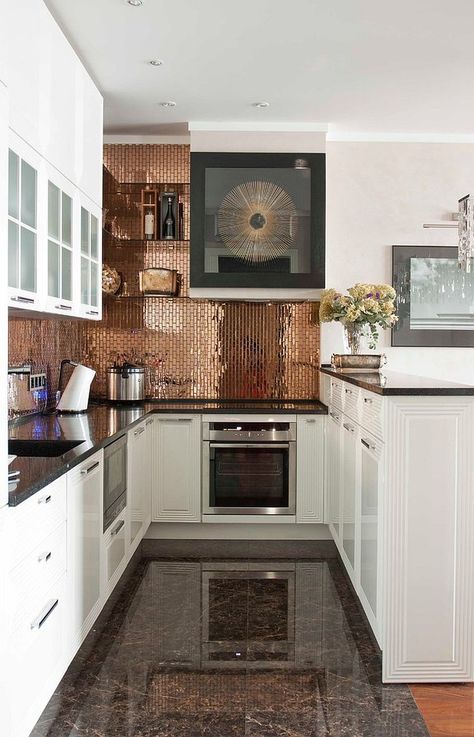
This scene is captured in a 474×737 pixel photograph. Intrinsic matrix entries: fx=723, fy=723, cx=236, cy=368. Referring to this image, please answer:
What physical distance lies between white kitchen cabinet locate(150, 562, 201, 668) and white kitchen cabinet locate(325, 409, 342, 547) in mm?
860

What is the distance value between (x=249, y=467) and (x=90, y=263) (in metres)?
1.70

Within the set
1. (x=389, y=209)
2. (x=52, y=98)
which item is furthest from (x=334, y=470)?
(x=52, y=98)

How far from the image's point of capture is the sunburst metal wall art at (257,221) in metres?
4.85

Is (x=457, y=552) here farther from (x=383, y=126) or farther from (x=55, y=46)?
(x=383, y=126)

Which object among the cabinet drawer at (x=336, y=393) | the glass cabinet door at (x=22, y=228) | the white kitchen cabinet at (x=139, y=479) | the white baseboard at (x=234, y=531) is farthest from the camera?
the white baseboard at (x=234, y=531)

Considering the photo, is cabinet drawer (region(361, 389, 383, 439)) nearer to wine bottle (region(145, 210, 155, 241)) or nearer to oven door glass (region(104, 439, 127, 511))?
oven door glass (region(104, 439, 127, 511))

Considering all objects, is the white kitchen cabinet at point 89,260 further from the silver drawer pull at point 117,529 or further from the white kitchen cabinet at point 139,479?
the silver drawer pull at point 117,529

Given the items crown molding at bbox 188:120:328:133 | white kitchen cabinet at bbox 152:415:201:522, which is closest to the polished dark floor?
white kitchen cabinet at bbox 152:415:201:522

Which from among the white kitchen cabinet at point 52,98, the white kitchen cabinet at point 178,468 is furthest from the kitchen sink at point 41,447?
the white kitchen cabinet at point 178,468

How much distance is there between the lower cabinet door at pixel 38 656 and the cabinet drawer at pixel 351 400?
5.29ft

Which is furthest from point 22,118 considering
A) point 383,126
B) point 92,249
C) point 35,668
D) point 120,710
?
point 383,126

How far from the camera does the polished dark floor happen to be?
98.2 inches

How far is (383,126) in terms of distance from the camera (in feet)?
16.1

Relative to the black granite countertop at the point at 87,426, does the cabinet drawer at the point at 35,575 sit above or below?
below
